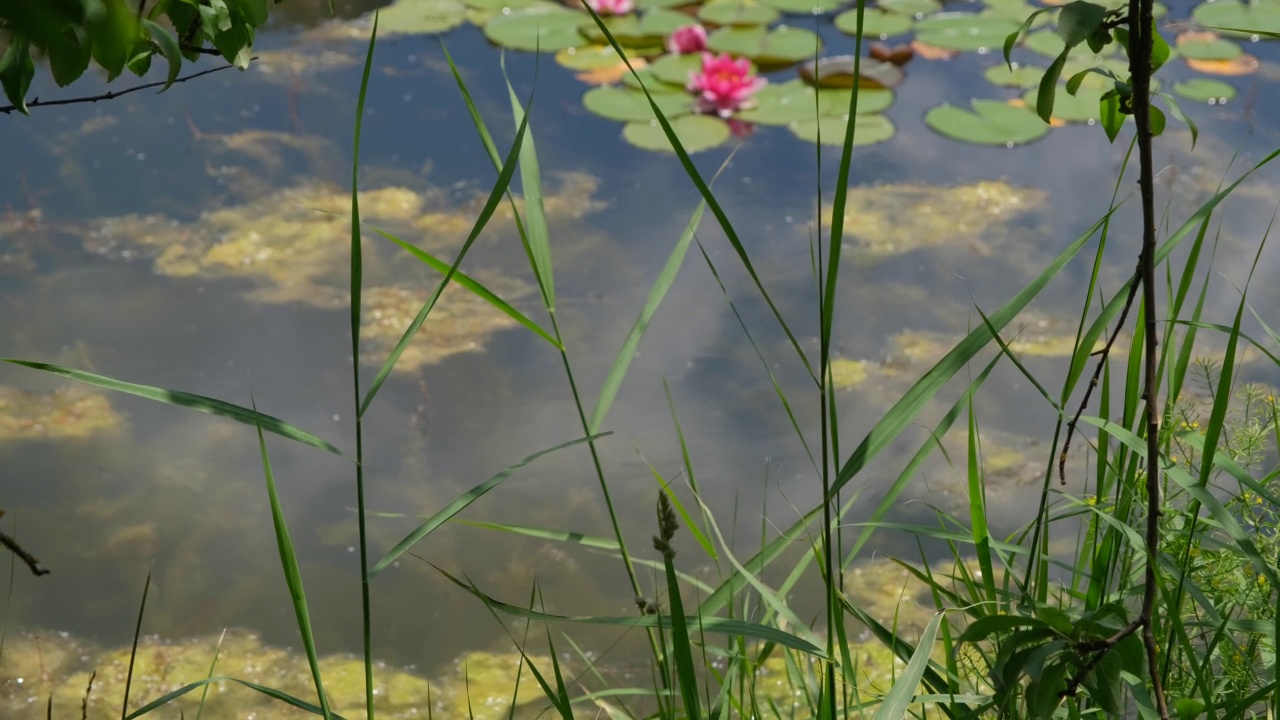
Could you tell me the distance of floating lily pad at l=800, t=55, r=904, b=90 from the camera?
3215 mm

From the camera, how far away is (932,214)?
8.80ft

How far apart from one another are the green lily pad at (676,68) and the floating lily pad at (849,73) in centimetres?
32

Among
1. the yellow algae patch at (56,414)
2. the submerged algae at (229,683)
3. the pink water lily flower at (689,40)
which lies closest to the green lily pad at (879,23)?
the pink water lily flower at (689,40)

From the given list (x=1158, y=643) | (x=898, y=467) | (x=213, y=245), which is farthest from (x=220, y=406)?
(x=213, y=245)

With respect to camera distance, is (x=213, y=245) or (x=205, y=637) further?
(x=213, y=245)

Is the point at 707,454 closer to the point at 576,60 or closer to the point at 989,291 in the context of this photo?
the point at 989,291

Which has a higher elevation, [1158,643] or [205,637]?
[1158,643]

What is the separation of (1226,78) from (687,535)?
2486mm

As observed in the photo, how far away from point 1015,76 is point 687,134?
3.51 feet

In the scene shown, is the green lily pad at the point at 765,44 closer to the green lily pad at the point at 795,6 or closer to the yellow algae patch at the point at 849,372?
the green lily pad at the point at 795,6

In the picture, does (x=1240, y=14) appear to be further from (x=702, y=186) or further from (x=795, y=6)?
(x=702, y=186)

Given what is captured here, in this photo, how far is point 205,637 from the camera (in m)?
1.67

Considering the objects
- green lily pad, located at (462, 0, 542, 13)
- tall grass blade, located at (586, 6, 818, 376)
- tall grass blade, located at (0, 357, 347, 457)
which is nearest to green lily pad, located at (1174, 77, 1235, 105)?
green lily pad, located at (462, 0, 542, 13)

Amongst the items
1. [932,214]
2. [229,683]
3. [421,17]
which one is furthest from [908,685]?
[421,17]
